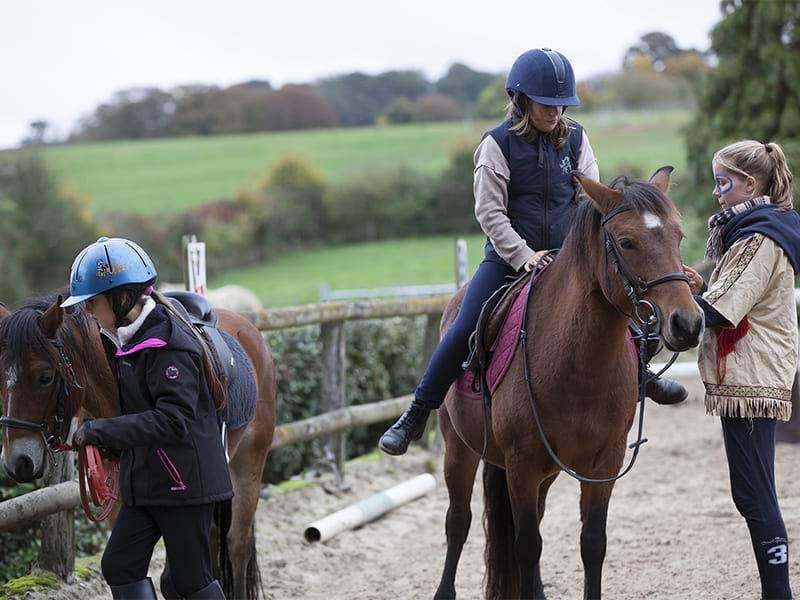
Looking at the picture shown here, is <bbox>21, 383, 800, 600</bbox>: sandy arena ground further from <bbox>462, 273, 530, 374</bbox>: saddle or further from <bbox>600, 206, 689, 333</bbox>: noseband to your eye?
<bbox>600, 206, 689, 333</bbox>: noseband

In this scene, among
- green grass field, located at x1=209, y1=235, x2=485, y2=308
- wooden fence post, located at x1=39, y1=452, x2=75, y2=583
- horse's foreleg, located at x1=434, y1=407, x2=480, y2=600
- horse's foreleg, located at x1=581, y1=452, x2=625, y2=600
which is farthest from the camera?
green grass field, located at x1=209, y1=235, x2=485, y2=308

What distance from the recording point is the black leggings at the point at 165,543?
10.6 ft

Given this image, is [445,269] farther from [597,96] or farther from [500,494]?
[597,96]

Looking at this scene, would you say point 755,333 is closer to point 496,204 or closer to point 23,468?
point 496,204

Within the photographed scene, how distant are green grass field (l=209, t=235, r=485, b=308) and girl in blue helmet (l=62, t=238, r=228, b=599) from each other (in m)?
22.1

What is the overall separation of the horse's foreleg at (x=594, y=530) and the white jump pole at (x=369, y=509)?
251 cm

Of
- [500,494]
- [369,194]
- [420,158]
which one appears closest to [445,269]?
[369,194]

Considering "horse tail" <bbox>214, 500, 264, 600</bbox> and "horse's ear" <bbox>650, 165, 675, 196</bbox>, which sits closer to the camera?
"horse's ear" <bbox>650, 165, 675, 196</bbox>

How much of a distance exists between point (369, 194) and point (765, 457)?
38.5 meters

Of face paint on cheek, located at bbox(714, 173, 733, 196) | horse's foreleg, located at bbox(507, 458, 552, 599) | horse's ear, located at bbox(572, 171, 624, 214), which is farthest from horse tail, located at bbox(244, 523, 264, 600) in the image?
face paint on cheek, located at bbox(714, 173, 733, 196)

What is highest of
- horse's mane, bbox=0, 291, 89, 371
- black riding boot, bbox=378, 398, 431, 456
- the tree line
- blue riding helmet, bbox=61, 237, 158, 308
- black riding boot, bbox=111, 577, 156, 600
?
the tree line

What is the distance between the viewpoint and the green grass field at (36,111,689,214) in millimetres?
45906

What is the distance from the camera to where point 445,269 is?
31.2 metres

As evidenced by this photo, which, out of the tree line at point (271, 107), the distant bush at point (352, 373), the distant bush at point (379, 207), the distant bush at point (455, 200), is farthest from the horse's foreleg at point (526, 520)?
the tree line at point (271, 107)
